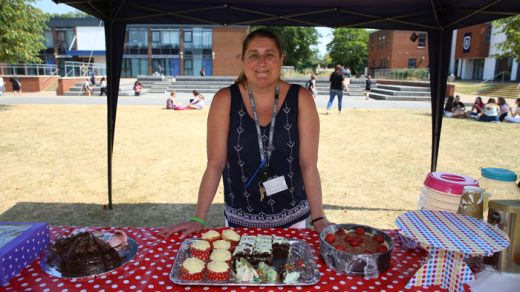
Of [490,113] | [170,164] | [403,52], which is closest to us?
[170,164]

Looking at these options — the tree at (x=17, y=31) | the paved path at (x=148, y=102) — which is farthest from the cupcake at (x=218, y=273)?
the paved path at (x=148, y=102)

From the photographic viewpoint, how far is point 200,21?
3.86m

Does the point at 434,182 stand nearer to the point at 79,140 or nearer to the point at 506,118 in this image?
the point at 79,140

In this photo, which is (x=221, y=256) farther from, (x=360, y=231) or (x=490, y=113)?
(x=490, y=113)

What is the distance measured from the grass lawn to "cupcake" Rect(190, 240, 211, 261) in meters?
2.94

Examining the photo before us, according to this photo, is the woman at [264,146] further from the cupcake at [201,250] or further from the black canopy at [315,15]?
the black canopy at [315,15]

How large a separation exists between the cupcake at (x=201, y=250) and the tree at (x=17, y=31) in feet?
48.7

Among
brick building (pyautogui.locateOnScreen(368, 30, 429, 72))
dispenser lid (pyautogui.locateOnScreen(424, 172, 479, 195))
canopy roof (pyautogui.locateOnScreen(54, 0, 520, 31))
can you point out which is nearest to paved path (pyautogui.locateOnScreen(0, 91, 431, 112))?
canopy roof (pyautogui.locateOnScreen(54, 0, 520, 31))

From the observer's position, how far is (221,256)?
4.56 feet

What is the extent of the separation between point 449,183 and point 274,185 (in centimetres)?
91

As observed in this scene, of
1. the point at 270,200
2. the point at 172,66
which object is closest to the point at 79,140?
the point at 270,200

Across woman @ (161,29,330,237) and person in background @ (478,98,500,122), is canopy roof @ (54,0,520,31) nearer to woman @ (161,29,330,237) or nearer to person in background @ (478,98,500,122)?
woman @ (161,29,330,237)

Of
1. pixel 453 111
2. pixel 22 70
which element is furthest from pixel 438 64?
pixel 22 70

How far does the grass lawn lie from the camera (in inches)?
187
